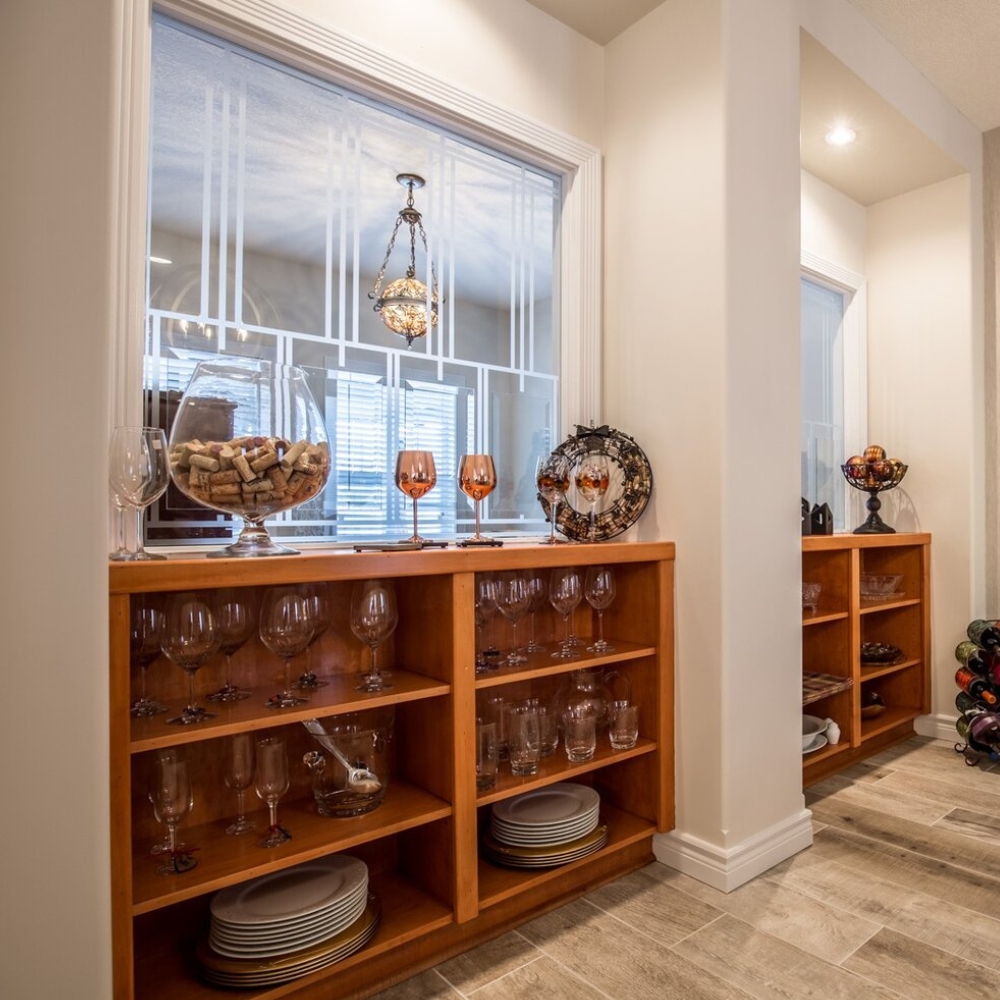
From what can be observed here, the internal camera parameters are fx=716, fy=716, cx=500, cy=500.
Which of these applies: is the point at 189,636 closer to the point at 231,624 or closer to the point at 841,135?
the point at 231,624

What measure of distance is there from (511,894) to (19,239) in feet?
5.65

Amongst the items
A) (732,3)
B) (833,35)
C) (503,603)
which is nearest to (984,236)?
(833,35)

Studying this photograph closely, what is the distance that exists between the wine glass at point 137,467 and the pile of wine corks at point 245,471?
0.10 feet

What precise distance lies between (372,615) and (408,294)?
936mm

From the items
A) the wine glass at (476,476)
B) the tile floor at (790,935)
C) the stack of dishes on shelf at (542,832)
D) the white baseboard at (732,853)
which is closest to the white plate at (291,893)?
the tile floor at (790,935)

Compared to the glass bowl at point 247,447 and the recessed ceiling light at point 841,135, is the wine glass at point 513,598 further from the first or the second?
the recessed ceiling light at point 841,135

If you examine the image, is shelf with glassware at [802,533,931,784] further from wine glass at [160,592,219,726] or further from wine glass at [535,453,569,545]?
wine glass at [160,592,219,726]

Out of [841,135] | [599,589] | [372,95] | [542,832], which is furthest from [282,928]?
[841,135]

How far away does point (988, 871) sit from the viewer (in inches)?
82.7

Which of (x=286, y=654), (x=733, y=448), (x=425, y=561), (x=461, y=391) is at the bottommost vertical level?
(x=286, y=654)

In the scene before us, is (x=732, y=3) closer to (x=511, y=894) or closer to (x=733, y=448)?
(x=733, y=448)

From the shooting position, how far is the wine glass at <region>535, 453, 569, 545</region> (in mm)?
2152

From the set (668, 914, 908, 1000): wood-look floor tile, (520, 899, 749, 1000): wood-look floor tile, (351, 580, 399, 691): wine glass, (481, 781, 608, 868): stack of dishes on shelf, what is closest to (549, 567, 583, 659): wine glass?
(481, 781, 608, 868): stack of dishes on shelf

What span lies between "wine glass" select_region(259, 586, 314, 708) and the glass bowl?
15cm
